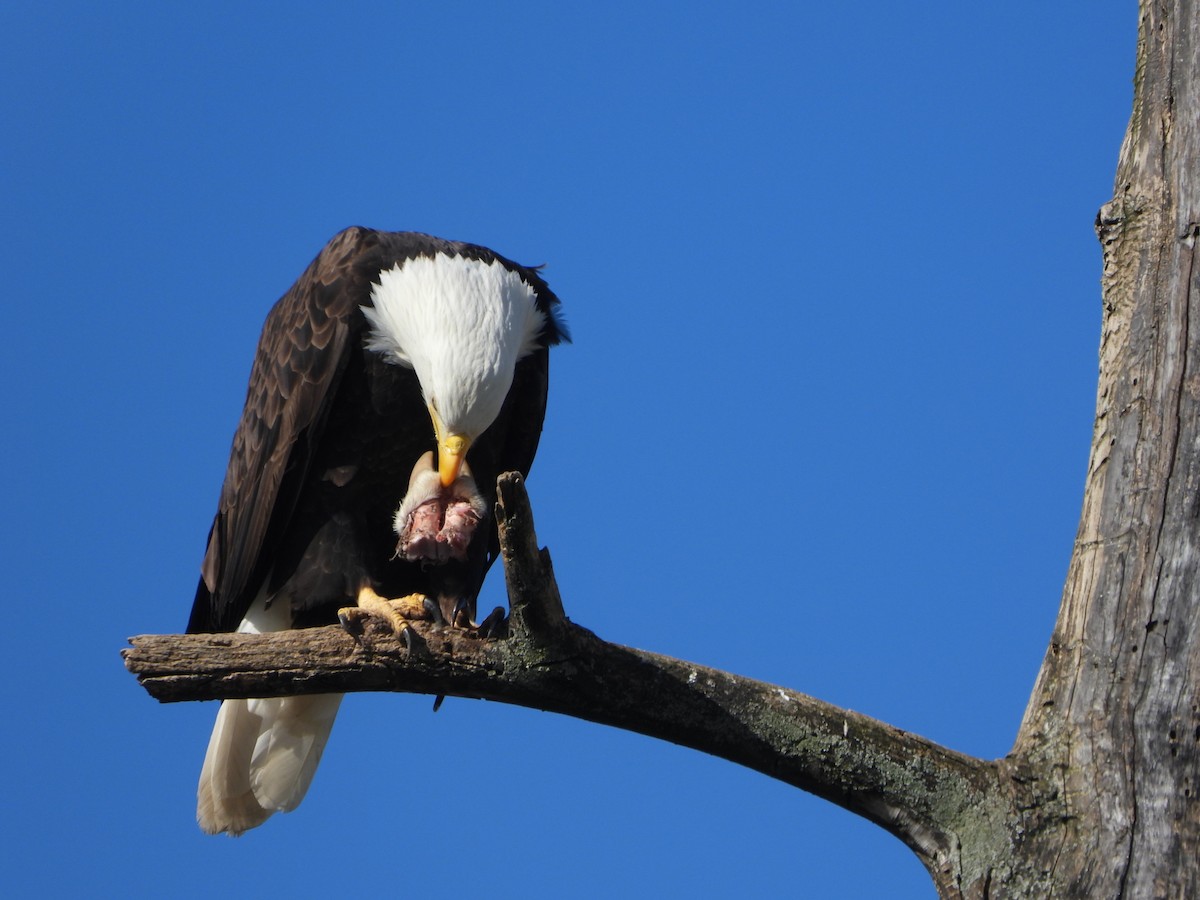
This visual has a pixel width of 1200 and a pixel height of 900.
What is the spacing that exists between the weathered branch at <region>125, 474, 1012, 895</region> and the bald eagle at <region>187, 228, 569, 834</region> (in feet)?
3.25

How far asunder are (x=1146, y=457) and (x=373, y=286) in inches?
96.1

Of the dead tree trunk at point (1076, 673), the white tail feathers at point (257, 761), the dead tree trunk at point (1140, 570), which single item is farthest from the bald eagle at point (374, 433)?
the dead tree trunk at point (1140, 570)

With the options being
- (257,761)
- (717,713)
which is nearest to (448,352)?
(717,713)

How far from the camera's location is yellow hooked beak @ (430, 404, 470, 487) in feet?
13.2

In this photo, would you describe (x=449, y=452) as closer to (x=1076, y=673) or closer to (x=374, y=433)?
(x=374, y=433)

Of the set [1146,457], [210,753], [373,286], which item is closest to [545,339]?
[373,286]

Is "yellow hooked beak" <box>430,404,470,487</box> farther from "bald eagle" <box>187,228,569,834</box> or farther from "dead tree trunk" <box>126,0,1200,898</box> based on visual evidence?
"dead tree trunk" <box>126,0,1200,898</box>

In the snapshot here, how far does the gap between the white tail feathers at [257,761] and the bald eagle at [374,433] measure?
17.1 inches

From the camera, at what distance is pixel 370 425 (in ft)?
14.1

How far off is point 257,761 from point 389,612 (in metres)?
1.58

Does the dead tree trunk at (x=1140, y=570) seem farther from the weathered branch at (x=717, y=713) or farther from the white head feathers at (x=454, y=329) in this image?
the white head feathers at (x=454, y=329)

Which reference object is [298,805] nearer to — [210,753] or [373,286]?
[210,753]

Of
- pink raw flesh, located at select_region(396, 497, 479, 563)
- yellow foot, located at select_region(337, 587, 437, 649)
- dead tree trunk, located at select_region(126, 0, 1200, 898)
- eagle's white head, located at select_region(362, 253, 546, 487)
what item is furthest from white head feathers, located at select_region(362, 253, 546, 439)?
dead tree trunk, located at select_region(126, 0, 1200, 898)

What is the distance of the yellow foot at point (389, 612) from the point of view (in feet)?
10.4
